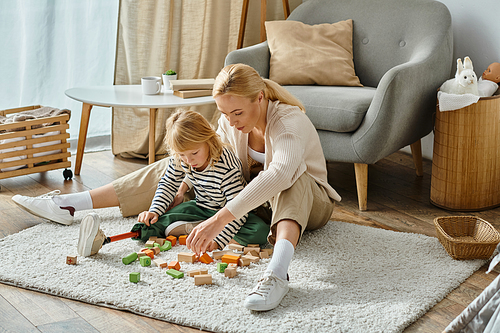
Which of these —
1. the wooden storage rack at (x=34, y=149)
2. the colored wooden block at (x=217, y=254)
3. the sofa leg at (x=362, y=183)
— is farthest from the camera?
the wooden storage rack at (x=34, y=149)

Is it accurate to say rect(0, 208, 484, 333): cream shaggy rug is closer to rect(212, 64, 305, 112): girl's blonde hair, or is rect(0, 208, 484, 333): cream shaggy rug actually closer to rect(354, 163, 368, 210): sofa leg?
rect(354, 163, 368, 210): sofa leg

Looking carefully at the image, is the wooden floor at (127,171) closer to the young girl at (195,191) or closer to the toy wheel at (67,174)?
the toy wheel at (67,174)

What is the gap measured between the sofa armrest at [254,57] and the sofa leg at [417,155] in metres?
0.83

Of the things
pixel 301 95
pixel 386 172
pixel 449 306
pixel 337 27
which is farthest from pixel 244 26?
pixel 449 306

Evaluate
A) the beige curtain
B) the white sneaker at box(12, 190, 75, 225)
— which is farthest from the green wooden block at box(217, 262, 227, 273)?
the beige curtain

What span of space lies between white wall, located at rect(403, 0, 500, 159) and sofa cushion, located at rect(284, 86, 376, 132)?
73 centimetres

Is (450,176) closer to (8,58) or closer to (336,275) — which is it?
(336,275)

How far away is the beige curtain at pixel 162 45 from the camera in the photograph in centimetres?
291

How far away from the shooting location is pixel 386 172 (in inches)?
107

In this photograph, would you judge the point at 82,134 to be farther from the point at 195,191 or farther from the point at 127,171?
the point at 195,191

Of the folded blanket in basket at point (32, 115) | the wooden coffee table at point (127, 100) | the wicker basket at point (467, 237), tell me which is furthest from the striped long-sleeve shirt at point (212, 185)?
the folded blanket in basket at point (32, 115)

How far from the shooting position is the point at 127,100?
236cm

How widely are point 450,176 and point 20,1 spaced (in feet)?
7.69

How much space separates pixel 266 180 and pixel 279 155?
4.1 inches
